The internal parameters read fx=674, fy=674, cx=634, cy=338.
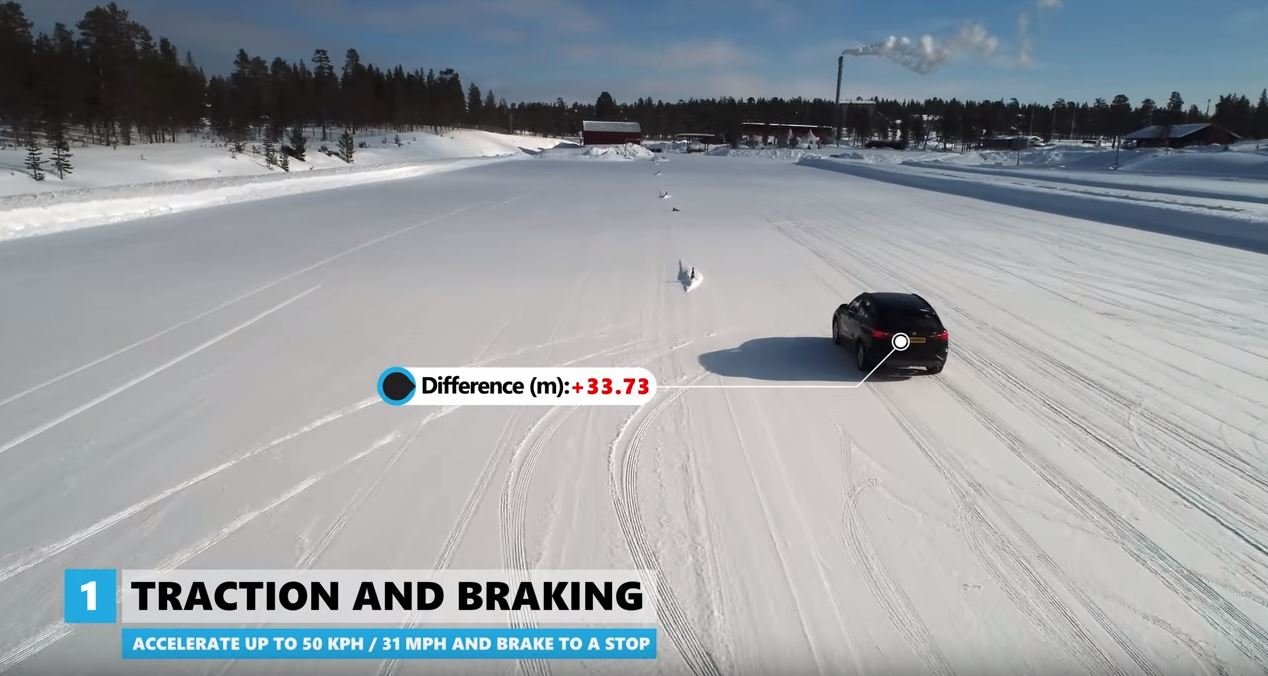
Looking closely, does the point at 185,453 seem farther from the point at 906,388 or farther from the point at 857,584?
the point at 906,388

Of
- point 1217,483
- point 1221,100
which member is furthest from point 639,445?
point 1221,100

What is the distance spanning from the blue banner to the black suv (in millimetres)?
5971

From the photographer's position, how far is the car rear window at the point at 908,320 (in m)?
9.43

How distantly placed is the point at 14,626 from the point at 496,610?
349 cm

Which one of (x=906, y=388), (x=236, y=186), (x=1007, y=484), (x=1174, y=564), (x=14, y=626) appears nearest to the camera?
(x=14, y=626)

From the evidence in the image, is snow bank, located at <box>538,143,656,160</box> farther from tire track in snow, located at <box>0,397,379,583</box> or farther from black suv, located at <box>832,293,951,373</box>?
tire track in snow, located at <box>0,397,379,583</box>

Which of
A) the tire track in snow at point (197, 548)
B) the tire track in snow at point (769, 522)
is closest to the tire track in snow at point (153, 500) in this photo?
the tire track in snow at point (197, 548)

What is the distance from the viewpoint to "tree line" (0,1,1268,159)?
62750 millimetres

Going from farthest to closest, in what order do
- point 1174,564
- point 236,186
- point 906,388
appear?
point 236,186 → point 906,388 → point 1174,564

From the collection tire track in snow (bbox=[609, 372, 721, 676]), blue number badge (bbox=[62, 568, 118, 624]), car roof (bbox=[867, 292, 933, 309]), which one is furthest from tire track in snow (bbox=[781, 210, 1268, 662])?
blue number badge (bbox=[62, 568, 118, 624])

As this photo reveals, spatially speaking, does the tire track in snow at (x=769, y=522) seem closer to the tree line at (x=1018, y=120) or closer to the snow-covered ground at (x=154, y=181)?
the snow-covered ground at (x=154, y=181)

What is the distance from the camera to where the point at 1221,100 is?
458ft

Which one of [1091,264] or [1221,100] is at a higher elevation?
[1221,100]

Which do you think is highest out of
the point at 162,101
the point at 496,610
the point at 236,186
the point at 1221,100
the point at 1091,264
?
the point at 1221,100
